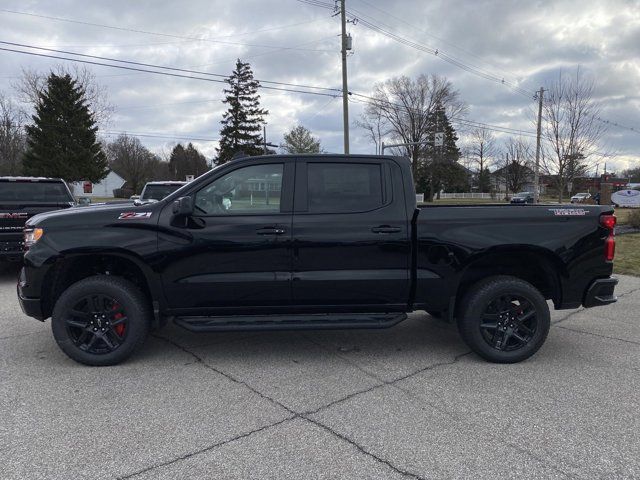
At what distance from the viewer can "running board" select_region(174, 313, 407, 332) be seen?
4.14 meters

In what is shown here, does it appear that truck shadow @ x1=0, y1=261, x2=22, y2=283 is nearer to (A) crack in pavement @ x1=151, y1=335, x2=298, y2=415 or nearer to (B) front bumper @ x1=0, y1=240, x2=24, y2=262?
(B) front bumper @ x1=0, y1=240, x2=24, y2=262

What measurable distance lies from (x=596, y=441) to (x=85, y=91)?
4606 centimetres

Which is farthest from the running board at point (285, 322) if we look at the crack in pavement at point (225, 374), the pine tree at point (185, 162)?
the pine tree at point (185, 162)

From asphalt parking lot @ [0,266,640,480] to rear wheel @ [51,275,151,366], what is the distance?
164 mm

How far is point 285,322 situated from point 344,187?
134cm

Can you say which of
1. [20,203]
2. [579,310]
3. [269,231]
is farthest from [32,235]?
[579,310]

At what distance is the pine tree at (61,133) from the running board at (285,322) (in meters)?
42.1

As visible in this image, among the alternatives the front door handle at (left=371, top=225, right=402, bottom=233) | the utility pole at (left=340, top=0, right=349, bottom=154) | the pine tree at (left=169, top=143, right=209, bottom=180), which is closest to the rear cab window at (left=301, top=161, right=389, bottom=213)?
the front door handle at (left=371, top=225, right=402, bottom=233)

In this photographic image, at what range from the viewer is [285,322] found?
420 cm

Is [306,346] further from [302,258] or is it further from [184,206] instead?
[184,206]

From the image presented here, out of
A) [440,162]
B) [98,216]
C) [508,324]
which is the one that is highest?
[440,162]

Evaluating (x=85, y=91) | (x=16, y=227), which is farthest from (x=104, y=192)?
(x=16, y=227)

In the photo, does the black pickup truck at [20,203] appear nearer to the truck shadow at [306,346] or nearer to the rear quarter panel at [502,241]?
the truck shadow at [306,346]

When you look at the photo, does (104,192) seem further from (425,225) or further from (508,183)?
(425,225)
